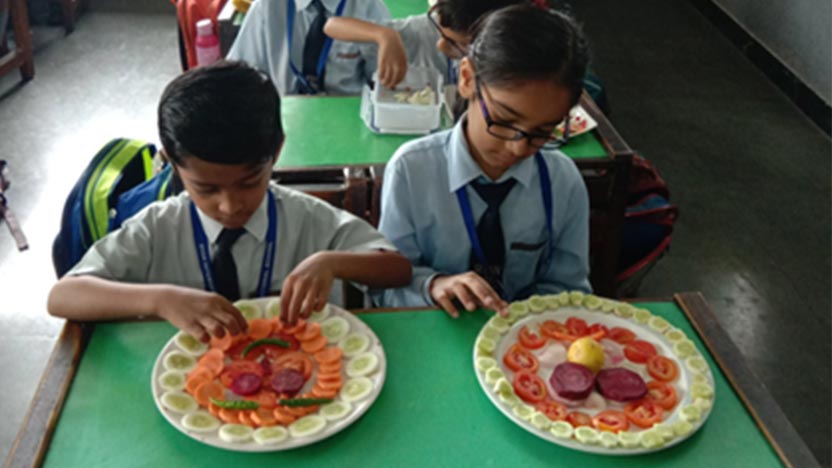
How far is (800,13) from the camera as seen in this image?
14.6 ft

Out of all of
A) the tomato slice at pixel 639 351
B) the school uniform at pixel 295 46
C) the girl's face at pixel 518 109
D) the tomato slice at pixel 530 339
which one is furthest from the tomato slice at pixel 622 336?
the school uniform at pixel 295 46

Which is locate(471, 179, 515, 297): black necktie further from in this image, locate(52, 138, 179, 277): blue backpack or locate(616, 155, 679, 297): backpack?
locate(616, 155, 679, 297): backpack

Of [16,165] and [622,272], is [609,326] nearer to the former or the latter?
[622,272]

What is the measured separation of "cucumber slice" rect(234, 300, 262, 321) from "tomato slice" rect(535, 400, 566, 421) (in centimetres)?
48

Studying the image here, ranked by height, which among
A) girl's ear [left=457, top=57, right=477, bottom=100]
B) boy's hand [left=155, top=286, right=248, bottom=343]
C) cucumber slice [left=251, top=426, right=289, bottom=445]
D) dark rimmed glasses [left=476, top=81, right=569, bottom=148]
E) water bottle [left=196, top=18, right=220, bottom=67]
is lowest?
water bottle [left=196, top=18, right=220, bottom=67]

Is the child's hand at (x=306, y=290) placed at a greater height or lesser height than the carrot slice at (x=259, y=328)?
greater

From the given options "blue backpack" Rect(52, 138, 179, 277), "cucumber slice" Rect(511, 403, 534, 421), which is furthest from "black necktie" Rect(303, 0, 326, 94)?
"cucumber slice" Rect(511, 403, 534, 421)

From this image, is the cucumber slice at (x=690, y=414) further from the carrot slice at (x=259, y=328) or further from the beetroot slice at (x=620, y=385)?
the carrot slice at (x=259, y=328)

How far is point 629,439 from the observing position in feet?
3.84

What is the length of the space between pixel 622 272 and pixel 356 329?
1480 mm

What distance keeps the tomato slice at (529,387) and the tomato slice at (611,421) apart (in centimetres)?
9

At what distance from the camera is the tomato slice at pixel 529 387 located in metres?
1.26

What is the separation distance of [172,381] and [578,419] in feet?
1.96

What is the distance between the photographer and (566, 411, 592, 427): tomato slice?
1.22m
